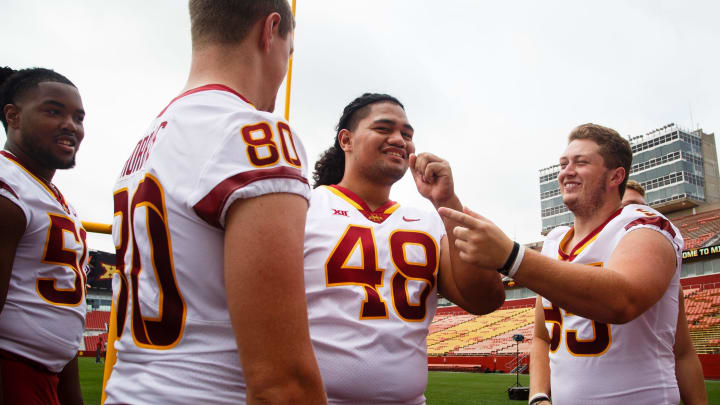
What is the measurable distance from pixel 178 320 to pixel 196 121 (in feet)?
1.60

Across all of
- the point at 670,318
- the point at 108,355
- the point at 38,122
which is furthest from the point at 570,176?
the point at 38,122

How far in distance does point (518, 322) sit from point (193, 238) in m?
32.4

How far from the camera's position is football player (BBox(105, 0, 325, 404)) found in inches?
42.9

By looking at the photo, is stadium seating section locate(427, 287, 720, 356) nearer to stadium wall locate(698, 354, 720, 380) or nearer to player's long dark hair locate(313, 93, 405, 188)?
stadium wall locate(698, 354, 720, 380)

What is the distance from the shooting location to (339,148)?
10.9ft

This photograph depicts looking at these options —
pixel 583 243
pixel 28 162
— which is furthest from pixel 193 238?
pixel 583 243

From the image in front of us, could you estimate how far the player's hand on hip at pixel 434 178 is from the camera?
2.24 metres

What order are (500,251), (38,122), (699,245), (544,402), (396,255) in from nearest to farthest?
(500,251) < (396,255) < (38,122) < (544,402) < (699,245)

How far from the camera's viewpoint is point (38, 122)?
8.75ft

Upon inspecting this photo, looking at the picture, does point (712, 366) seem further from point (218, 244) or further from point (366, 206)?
point (218, 244)

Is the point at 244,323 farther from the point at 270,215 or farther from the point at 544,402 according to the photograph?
the point at 544,402

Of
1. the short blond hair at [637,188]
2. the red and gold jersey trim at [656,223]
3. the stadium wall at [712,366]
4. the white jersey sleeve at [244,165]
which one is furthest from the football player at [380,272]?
the stadium wall at [712,366]

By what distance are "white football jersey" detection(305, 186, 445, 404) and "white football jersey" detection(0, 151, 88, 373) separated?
121cm

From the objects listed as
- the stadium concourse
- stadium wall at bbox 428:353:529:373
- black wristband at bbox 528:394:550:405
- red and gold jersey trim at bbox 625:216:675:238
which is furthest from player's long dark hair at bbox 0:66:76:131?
stadium wall at bbox 428:353:529:373
